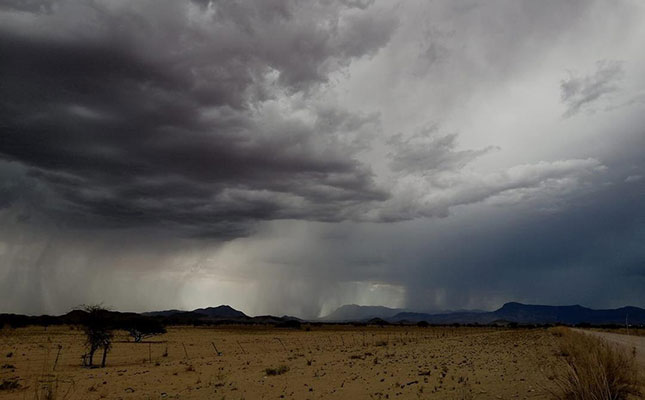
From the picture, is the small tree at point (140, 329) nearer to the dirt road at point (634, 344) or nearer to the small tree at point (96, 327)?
the small tree at point (96, 327)

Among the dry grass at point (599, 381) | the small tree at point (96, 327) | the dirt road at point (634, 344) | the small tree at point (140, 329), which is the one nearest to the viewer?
the dry grass at point (599, 381)

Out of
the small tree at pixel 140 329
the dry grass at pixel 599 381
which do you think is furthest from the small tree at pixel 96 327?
the dry grass at pixel 599 381

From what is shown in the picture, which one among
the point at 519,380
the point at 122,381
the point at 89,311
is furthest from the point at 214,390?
the point at 89,311

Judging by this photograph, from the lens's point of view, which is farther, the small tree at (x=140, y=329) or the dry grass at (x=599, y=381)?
the small tree at (x=140, y=329)

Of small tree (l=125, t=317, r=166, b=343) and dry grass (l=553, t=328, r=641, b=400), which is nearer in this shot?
dry grass (l=553, t=328, r=641, b=400)

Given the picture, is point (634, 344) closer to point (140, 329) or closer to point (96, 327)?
point (96, 327)

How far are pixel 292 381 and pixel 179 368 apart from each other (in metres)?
9.63

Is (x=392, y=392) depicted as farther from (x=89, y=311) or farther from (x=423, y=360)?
(x=89, y=311)

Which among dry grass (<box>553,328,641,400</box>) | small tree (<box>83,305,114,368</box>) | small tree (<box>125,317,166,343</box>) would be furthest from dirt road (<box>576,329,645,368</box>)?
small tree (<box>125,317,166,343</box>)

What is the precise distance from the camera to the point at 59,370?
86.0 feet

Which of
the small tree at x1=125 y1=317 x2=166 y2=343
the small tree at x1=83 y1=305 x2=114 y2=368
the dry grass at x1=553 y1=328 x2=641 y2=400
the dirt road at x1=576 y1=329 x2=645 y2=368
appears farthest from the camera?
the small tree at x1=125 y1=317 x2=166 y2=343

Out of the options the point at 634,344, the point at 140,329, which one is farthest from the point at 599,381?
the point at 140,329

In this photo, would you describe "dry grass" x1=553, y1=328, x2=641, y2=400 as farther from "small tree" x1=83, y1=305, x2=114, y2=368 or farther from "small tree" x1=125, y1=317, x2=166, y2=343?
"small tree" x1=125, y1=317, x2=166, y2=343

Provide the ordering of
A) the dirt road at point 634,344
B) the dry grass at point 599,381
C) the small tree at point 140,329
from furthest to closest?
1. the small tree at point 140,329
2. the dirt road at point 634,344
3. the dry grass at point 599,381
